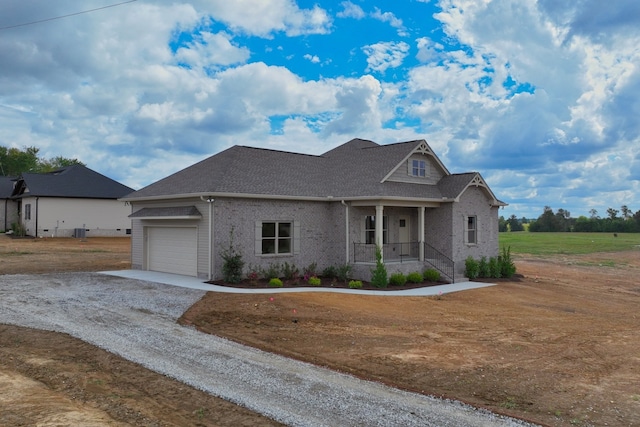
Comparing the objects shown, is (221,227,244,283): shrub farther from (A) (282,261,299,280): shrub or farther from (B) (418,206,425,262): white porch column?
(B) (418,206,425,262): white porch column

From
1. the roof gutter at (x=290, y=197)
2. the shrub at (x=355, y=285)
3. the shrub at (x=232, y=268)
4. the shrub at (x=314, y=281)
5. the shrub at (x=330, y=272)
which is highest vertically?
the roof gutter at (x=290, y=197)

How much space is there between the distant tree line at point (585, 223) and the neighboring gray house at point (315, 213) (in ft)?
311

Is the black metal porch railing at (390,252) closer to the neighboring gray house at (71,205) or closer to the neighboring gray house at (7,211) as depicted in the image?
the neighboring gray house at (71,205)

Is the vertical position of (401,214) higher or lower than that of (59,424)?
higher

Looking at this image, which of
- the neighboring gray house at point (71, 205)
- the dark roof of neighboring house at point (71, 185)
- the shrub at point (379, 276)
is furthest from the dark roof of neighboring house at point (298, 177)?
the dark roof of neighboring house at point (71, 185)

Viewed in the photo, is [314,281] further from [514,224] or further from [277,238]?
[514,224]

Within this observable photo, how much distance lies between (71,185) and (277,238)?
3101cm

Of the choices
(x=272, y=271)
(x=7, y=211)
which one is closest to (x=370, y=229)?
(x=272, y=271)

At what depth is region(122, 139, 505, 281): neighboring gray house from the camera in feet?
61.6

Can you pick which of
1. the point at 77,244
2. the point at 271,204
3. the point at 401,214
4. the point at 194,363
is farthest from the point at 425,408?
the point at 77,244

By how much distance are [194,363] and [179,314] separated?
13.9ft

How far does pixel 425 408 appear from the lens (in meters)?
6.78

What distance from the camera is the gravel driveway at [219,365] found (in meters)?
6.50

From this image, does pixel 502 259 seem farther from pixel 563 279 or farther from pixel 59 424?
pixel 59 424
